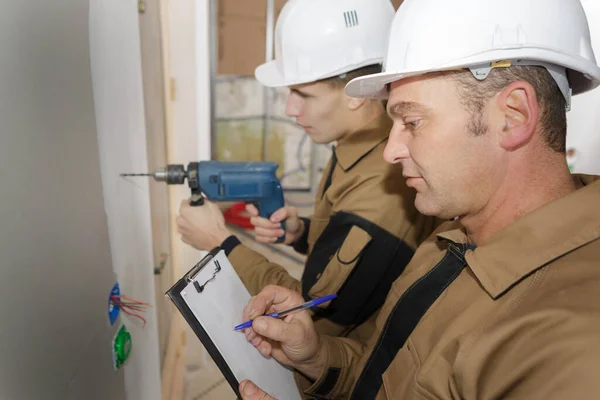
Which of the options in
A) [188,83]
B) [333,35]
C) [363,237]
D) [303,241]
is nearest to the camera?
[363,237]

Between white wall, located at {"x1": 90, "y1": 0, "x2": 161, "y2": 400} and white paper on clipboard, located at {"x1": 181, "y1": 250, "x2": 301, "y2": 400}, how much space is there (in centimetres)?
31

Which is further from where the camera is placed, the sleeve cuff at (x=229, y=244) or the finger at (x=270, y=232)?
the finger at (x=270, y=232)

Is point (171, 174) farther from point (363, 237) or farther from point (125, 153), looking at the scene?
point (363, 237)

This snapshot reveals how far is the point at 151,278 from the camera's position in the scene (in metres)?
1.43

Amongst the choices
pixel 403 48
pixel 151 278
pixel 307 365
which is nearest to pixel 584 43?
pixel 403 48

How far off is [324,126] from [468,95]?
1.91 ft

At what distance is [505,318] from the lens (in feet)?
1.98

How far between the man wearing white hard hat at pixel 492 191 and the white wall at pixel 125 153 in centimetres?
53

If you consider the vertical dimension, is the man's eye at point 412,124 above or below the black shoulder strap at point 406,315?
above

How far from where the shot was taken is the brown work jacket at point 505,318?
0.51 meters

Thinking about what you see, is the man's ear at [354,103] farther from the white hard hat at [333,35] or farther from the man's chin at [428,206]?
the man's chin at [428,206]

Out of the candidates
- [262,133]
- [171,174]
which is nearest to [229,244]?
[171,174]

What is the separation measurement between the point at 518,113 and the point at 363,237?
0.47m

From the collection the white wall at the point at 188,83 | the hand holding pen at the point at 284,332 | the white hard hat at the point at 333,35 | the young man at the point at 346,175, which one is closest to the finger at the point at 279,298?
the hand holding pen at the point at 284,332
